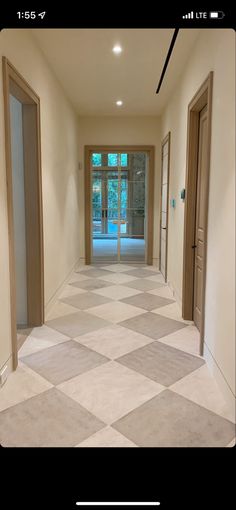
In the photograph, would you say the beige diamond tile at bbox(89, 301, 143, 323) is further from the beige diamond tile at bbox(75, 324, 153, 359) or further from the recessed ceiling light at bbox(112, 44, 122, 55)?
the recessed ceiling light at bbox(112, 44, 122, 55)

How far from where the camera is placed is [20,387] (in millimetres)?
2635

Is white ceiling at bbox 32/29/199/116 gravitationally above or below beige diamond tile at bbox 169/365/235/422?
above

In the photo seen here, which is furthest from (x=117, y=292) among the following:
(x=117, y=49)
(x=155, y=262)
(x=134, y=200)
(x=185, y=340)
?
(x=134, y=200)

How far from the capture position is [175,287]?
193 inches

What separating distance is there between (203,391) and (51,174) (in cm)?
307

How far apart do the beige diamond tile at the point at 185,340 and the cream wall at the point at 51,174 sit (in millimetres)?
1523

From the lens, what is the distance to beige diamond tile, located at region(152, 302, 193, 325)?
4.13m

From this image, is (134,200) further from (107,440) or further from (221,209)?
(107,440)

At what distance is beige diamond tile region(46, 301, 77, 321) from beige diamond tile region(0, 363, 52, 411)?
1.33 meters

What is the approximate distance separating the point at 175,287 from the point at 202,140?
2038 mm

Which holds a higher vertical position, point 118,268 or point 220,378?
point 118,268

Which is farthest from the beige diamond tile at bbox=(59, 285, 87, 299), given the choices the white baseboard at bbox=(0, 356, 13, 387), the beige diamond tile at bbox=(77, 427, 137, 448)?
the beige diamond tile at bbox=(77, 427, 137, 448)

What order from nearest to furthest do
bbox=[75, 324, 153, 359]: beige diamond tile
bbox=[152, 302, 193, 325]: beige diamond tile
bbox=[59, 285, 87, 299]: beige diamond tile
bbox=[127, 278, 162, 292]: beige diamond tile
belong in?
1. bbox=[75, 324, 153, 359]: beige diamond tile
2. bbox=[152, 302, 193, 325]: beige diamond tile
3. bbox=[59, 285, 87, 299]: beige diamond tile
4. bbox=[127, 278, 162, 292]: beige diamond tile
